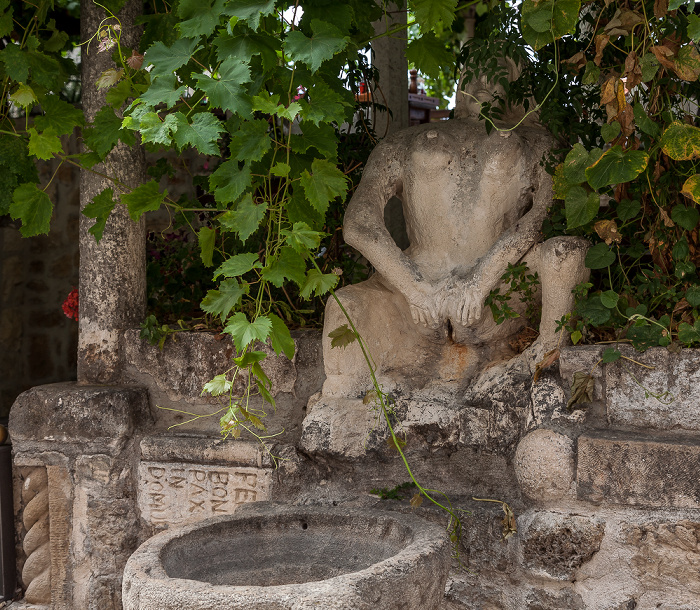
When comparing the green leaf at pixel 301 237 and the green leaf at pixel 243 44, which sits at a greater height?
the green leaf at pixel 243 44

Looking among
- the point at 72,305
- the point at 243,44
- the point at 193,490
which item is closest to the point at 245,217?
the point at 243,44

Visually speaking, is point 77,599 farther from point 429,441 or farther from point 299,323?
point 429,441

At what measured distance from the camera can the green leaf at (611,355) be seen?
2324 mm

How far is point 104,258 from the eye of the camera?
10.8 ft

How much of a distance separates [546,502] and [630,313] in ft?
1.91

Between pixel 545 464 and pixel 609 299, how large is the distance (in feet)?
1.63

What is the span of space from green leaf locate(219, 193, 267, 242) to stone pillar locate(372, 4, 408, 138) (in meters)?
1.67

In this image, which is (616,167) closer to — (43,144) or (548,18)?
(548,18)

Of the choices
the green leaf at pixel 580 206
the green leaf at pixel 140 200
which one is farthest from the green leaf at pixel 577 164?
the green leaf at pixel 140 200

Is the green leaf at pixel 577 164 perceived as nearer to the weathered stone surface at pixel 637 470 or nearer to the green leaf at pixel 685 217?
the green leaf at pixel 685 217

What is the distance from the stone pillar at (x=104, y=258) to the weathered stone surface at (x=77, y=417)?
178 mm

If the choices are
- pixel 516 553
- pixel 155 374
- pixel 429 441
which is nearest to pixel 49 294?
pixel 155 374

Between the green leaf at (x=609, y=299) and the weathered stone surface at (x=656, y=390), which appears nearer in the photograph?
the weathered stone surface at (x=656, y=390)

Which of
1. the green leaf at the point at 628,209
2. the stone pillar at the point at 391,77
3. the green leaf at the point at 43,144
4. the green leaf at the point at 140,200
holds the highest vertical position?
the stone pillar at the point at 391,77
